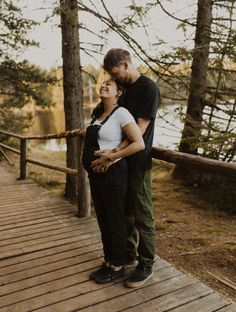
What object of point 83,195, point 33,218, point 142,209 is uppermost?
point 142,209

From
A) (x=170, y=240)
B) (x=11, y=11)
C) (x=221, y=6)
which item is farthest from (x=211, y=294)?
(x=11, y=11)

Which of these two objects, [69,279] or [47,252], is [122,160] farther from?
[47,252]

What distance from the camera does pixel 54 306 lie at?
2984 mm

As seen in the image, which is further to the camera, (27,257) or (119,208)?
(27,257)

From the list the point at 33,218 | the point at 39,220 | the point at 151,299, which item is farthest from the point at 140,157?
the point at 33,218

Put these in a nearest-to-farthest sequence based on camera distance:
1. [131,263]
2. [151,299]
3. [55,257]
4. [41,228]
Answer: [151,299] → [131,263] → [55,257] → [41,228]

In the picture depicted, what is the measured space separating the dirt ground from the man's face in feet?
6.88

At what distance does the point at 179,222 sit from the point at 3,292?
13.0 ft

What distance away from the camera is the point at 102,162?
3076mm

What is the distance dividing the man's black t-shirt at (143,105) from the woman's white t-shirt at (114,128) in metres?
0.12

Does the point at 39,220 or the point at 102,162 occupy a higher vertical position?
the point at 102,162

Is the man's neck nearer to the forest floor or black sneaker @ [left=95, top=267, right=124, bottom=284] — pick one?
black sneaker @ [left=95, top=267, right=124, bottom=284]

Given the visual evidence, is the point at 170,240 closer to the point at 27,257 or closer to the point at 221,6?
the point at 27,257

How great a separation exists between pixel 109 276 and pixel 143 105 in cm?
159
